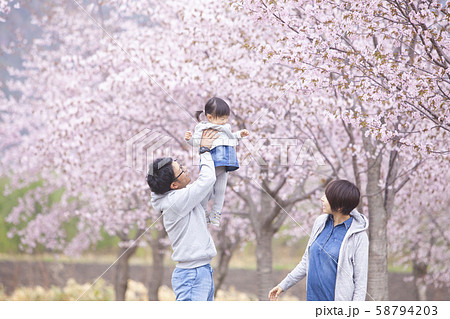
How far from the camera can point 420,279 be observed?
335 inches

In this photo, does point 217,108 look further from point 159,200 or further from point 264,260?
point 264,260

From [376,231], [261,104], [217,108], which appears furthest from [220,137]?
[261,104]

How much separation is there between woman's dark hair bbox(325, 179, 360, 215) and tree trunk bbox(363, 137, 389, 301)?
95.1 inches

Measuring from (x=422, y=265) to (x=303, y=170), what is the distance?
13.6ft

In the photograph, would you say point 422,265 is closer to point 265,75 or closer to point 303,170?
point 303,170

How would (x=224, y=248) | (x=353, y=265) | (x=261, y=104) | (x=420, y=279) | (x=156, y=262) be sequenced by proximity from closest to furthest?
(x=353, y=265), (x=261, y=104), (x=420, y=279), (x=156, y=262), (x=224, y=248)

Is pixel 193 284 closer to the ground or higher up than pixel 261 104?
closer to the ground

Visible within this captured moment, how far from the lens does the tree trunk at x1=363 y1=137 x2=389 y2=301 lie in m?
4.86

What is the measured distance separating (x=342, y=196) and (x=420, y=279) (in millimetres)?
6826

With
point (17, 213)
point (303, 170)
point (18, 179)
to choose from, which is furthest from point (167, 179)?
point (17, 213)

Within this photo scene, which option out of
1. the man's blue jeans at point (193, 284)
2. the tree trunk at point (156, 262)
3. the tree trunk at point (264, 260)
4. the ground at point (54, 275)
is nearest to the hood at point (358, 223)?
the man's blue jeans at point (193, 284)

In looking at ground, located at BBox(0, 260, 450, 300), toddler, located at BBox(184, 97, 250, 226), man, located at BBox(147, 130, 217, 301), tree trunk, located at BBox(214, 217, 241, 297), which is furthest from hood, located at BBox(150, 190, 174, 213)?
ground, located at BBox(0, 260, 450, 300)

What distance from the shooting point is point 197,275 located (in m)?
2.66
